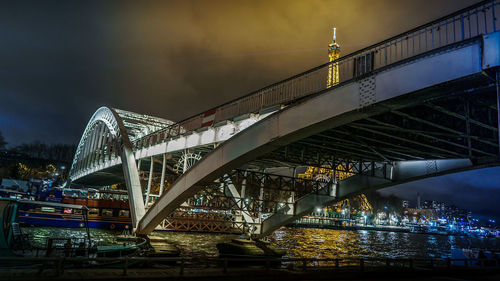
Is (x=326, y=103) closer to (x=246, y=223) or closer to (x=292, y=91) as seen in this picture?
(x=292, y=91)

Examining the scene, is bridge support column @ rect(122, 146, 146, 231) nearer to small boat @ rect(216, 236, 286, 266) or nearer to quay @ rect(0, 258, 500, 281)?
small boat @ rect(216, 236, 286, 266)

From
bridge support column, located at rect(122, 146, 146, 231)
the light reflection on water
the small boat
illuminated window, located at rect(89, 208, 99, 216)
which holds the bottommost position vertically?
the light reflection on water

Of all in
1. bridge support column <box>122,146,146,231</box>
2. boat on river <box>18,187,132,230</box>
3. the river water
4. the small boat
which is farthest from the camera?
boat on river <box>18,187,132,230</box>

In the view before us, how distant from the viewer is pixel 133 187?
113 feet

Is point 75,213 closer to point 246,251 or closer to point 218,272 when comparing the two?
point 246,251

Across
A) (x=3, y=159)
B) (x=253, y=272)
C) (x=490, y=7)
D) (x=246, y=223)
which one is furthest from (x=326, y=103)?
(x=3, y=159)

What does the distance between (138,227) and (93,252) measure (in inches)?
447

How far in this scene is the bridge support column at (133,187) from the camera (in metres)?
33.2

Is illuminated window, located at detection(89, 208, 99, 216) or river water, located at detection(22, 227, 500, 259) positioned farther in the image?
illuminated window, located at detection(89, 208, 99, 216)

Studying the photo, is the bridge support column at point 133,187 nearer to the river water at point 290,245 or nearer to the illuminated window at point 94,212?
the river water at point 290,245

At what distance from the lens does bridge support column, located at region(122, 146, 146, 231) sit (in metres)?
33.2

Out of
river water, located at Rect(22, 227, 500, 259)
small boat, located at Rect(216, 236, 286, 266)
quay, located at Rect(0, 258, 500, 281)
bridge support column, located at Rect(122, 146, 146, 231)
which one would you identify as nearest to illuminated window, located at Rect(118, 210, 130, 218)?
river water, located at Rect(22, 227, 500, 259)

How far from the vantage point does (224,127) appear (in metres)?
24.0

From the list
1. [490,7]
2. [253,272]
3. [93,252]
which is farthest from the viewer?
[93,252]
